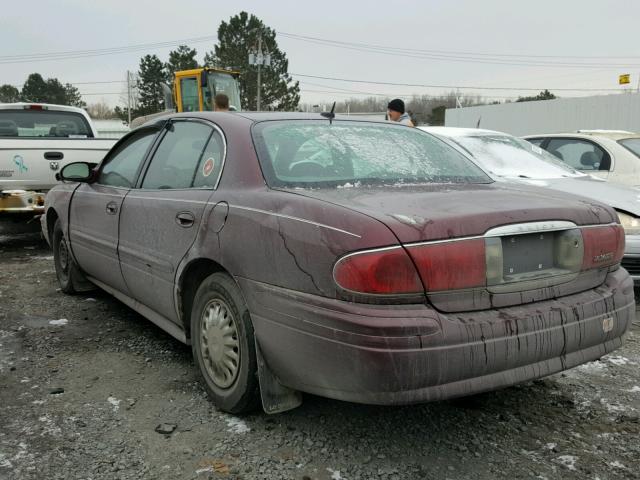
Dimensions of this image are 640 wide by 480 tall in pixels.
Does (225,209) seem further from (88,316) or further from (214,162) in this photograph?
(88,316)

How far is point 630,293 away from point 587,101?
20.7m

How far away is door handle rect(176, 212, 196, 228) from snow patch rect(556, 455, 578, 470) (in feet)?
6.77

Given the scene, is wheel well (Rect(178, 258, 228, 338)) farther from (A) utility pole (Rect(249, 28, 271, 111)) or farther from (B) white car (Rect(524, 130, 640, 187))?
(A) utility pole (Rect(249, 28, 271, 111))

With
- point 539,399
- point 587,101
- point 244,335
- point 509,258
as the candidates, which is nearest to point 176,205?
point 244,335

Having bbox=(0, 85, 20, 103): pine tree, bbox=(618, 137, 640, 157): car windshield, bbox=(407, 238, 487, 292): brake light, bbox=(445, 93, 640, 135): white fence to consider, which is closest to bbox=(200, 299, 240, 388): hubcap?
bbox=(407, 238, 487, 292): brake light

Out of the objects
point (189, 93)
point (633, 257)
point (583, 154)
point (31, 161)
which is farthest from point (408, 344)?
point (189, 93)

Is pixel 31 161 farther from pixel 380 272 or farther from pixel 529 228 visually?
pixel 529 228

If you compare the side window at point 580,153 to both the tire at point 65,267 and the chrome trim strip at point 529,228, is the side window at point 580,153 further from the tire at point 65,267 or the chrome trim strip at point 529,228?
the tire at point 65,267

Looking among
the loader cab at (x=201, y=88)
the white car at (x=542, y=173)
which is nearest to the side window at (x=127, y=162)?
the white car at (x=542, y=173)

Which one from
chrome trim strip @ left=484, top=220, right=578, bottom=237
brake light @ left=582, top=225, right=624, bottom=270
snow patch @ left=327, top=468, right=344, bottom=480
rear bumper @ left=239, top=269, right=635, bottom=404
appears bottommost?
snow patch @ left=327, top=468, right=344, bottom=480

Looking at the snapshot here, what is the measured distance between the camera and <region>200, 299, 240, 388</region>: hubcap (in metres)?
2.78

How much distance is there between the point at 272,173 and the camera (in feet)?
8.98

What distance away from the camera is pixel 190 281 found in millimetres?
3105

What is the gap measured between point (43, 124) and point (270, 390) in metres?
7.45
